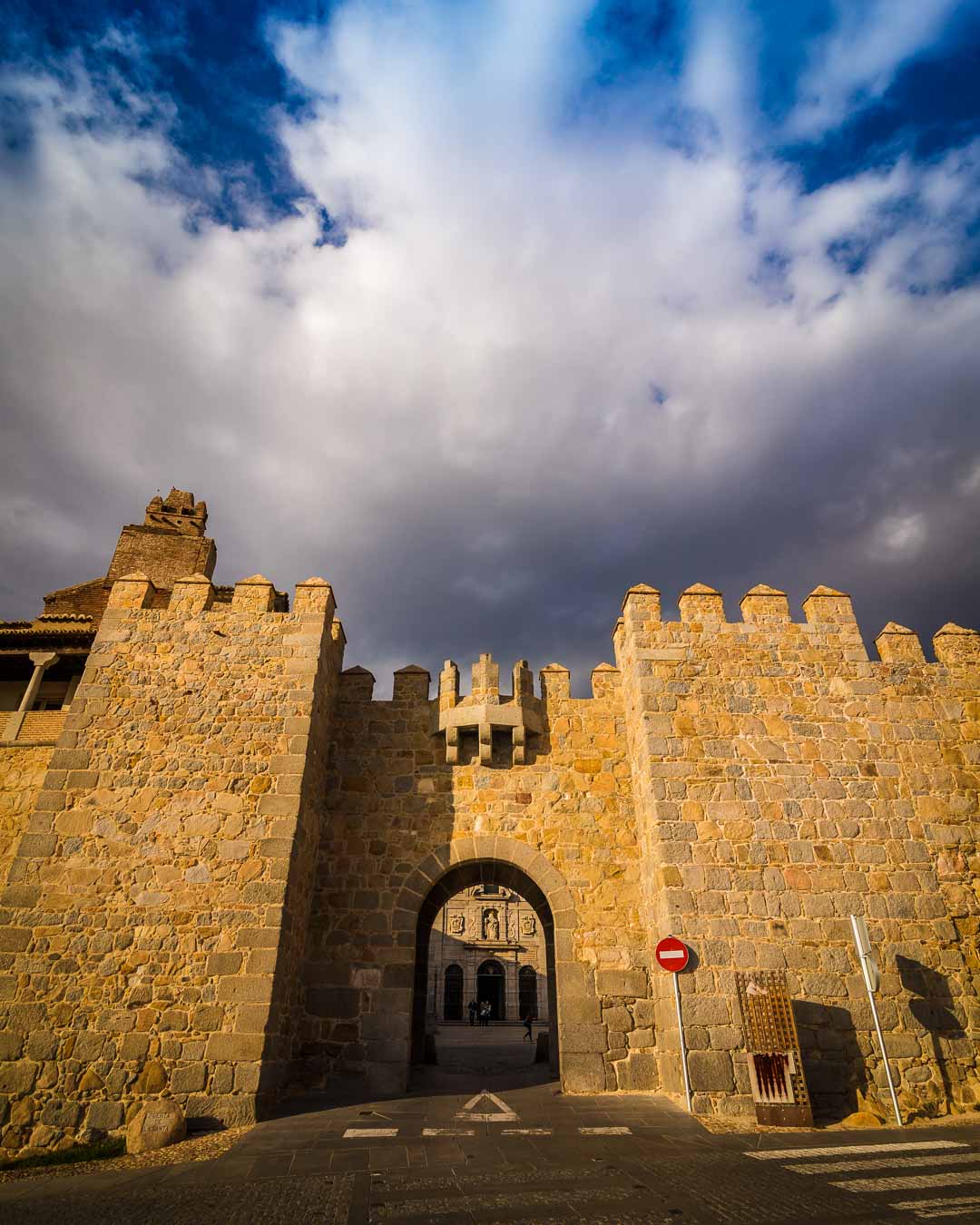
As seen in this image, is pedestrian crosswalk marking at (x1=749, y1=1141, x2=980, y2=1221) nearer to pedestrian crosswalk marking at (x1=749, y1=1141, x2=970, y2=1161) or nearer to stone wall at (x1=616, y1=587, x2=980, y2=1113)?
pedestrian crosswalk marking at (x1=749, y1=1141, x2=970, y2=1161)

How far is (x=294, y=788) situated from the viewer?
28.0ft

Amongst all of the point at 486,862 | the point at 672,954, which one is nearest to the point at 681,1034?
the point at 672,954

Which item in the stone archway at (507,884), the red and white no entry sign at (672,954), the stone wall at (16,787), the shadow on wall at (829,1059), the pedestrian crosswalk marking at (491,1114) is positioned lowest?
the pedestrian crosswalk marking at (491,1114)

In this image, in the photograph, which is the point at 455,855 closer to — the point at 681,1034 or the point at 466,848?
the point at 466,848

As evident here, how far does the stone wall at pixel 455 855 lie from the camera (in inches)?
343

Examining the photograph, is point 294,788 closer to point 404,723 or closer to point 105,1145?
point 404,723

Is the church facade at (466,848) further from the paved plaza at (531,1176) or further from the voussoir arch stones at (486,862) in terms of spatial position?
the paved plaza at (531,1176)

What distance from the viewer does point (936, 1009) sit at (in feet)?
26.2

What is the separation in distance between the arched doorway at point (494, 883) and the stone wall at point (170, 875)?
7.88 ft

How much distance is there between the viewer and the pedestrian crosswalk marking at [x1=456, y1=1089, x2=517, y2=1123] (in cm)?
705

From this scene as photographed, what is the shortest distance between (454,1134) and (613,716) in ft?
19.8

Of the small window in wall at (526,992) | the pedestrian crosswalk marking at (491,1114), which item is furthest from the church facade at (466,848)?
the small window in wall at (526,992)

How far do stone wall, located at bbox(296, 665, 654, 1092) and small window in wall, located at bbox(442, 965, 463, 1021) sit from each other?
885 inches

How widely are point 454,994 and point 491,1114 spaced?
24476 millimetres
